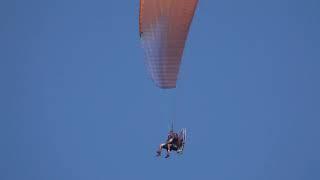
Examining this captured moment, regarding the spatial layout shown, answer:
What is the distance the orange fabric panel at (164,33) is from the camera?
14.1m

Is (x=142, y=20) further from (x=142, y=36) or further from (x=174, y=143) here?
(x=174, y=143)

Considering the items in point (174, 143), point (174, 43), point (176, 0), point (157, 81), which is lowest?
point (174, 143)

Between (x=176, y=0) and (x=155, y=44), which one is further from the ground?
(x=176, y=0)


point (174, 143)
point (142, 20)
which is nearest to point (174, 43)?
point (142, 20)

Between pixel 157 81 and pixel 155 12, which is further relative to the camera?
pixel 157 81

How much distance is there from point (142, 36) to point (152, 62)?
83cm

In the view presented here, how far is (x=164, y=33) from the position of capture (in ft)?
47.9

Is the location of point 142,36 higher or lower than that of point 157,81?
higher

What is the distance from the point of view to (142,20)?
1395 centimetres

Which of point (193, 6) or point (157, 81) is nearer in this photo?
point (193, 6)

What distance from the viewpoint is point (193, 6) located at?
561 inches

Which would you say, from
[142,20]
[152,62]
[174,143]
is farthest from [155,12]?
[174,143]

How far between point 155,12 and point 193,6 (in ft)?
2.96

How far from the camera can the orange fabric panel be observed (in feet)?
46.1
